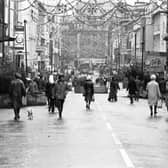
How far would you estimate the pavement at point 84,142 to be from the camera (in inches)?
491

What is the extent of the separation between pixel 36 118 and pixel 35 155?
1180 cm

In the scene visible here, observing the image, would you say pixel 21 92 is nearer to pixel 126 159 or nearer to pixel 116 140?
pixel 116 140

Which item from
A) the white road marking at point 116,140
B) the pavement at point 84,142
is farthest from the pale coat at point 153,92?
the white road marking at point 116,140

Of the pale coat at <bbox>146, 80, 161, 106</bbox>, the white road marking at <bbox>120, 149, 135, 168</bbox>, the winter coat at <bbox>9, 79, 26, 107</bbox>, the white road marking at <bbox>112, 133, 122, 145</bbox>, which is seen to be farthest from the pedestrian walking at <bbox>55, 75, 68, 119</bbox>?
the white road marking at <bbox>120, 149, 135, 168</bbox>

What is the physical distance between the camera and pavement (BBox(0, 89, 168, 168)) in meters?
12.5

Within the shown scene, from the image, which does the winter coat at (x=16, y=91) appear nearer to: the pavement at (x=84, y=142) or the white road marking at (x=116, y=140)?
the pavement at (x=84, y=142)

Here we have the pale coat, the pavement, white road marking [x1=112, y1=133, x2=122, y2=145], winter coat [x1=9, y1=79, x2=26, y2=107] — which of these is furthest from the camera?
the pale coat

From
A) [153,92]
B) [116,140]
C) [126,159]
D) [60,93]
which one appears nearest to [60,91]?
[60,93]

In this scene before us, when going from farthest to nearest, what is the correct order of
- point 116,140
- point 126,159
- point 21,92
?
point 21,92 → point 116,140 → point 126,159

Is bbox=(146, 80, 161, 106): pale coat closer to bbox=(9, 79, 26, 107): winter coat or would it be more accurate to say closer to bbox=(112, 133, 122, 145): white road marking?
bbox=(9, 79, 26, 107): winter coat

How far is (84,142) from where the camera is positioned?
52.8 feet

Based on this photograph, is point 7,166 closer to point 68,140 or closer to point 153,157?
point 153,157

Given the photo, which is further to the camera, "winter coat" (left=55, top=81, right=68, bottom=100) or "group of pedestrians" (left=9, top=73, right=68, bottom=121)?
"winter coat" (left=55, top=81, right=68, bottom=100)

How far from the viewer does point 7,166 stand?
11.9 m
